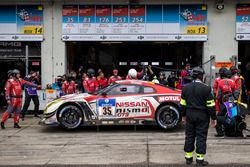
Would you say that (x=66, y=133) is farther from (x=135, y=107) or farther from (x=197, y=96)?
(x=197, y=96)

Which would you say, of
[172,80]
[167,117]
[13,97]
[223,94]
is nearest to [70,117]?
[13,97]

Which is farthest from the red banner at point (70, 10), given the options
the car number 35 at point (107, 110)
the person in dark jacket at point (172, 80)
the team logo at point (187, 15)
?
the car number 35 at point (107, 110)

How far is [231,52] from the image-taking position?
17359 millimetres

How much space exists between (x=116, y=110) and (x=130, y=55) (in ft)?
24.8

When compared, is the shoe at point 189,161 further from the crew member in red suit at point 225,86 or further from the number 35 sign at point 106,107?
the number 35 sign at point 106,107

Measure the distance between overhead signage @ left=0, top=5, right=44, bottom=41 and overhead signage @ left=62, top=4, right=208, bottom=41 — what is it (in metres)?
1.10

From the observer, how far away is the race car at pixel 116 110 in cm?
1163

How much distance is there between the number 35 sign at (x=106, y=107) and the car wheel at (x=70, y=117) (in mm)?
566

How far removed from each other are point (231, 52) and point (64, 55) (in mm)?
7031

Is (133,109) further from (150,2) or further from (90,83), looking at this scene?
(150,2)

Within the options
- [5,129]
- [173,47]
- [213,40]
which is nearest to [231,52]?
[213,40]

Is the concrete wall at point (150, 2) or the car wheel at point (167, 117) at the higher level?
the concrete wall at point (150, 2)

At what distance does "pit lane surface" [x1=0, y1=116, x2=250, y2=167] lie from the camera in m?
8.12

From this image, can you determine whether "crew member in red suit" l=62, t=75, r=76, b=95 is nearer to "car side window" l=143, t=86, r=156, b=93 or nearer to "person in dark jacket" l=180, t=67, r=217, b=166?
"car side window" l=143, t=86, r=156, b=93
